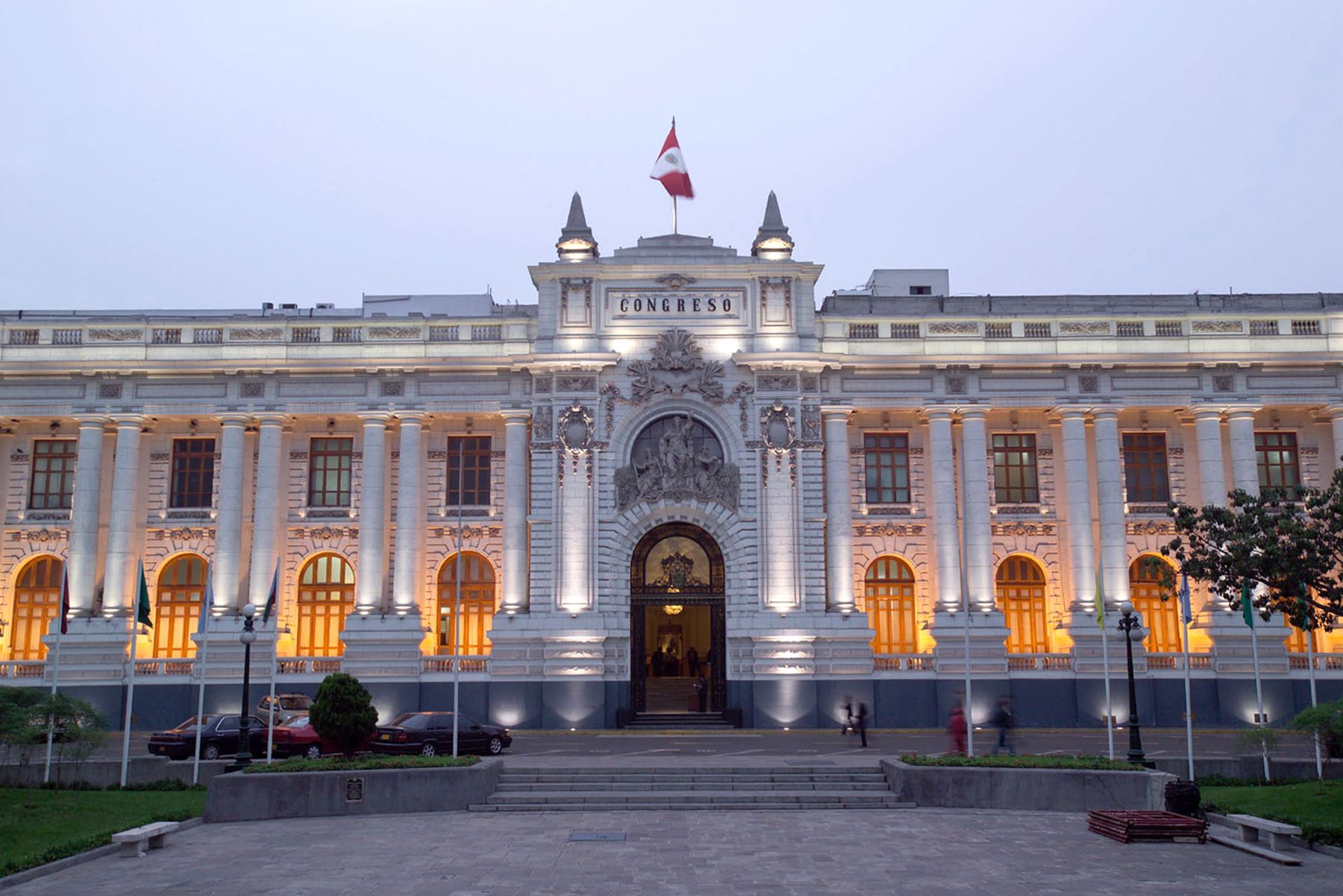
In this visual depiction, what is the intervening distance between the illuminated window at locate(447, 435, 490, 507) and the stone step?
2183cm

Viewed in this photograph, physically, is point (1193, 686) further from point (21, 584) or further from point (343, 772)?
point (21, 584)

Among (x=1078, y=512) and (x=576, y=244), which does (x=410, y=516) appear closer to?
(x=576, y=244)

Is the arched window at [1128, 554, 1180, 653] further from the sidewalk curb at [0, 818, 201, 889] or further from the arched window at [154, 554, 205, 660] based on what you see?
the sidewalk curb at [0, 818, 201, 889]

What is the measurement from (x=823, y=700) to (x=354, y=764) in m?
20.6

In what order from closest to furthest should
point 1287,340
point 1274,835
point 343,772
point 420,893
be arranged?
point 420,893
point 1274,835
point 343,772
point 1287,340

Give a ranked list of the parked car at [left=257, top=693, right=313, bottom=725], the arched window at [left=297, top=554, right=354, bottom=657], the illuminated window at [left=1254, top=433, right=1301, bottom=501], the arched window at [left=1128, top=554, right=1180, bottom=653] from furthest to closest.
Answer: the illuminated window at [left=1254, top=433, right=1301, bottom=501], the arched window at [left=297, top=554, right=354, bottom=657], the arched window at [left=1128, top=554, right=1180, bottom=653], the parked car at [left=257, top=693, right=313, bottom=725]

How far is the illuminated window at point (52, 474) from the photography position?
47.8 metres

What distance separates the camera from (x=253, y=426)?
47.9 metres

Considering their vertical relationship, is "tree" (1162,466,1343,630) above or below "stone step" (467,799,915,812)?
above

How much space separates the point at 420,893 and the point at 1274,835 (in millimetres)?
15008

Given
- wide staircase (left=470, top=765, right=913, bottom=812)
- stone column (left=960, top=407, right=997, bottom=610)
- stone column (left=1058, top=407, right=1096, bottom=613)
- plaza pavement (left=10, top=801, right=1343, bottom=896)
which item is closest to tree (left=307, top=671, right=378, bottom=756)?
plaza pavement (left=10, top=801, right=1343, bottom=896)

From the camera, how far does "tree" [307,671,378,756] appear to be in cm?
2711

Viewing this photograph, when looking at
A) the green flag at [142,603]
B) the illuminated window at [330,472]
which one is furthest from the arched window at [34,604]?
the green flag at [142,603]

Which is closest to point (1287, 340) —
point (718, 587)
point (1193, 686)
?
point (1193, 686)
